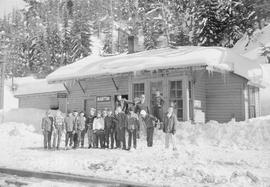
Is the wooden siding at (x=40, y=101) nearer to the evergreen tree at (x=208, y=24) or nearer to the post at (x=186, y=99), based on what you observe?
the evergreen tree at (x=208, y=24)

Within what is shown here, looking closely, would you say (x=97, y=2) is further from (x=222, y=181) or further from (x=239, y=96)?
(x=222, y=181)

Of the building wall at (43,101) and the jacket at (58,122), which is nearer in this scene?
the jacket at (58,122)

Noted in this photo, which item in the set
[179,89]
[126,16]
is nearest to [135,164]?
[179,89]

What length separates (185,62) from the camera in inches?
583

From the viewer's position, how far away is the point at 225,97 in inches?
661

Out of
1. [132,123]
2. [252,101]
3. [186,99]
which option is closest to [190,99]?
[186,99]

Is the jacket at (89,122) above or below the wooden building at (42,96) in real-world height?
below

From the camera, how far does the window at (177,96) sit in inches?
642

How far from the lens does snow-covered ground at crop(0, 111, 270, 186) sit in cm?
718

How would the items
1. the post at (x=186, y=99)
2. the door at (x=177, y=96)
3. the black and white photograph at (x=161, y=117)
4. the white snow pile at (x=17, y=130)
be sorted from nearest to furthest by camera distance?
the black and white photograph at (x=161, y=117)
the post at (x=186, y=99)
the door at (x=177, y=96)
the white snow pile at (x=17, y=130)

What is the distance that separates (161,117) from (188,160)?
5.68 meters

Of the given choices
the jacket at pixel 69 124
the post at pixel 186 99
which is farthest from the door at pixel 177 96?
the jacket at pixel 69 124

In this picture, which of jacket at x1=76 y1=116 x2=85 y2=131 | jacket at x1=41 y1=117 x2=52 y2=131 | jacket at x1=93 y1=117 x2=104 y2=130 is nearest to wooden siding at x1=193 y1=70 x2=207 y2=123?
jacket at x1=93 y1=117 x2=104 y2=130

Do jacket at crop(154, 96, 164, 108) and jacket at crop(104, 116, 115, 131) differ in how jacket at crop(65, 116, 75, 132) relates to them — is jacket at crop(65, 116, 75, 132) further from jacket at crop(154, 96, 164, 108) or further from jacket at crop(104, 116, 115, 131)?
jacket at crop(154, 96, 164, 108)
